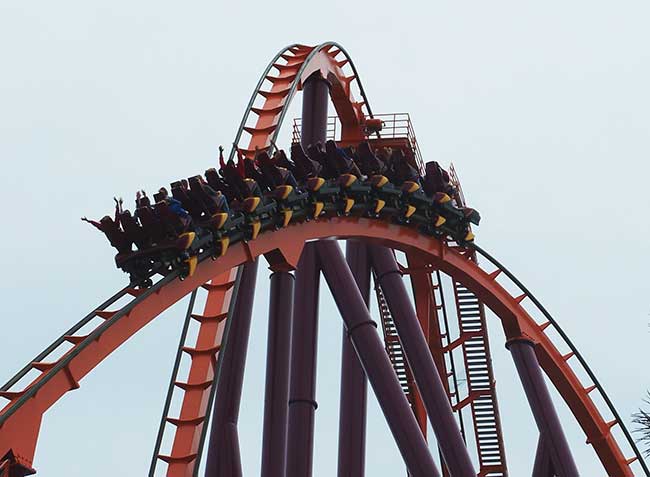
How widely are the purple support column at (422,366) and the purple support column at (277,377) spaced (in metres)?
1.80

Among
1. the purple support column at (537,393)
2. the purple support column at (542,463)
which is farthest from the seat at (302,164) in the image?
the purple support column at (542,463)

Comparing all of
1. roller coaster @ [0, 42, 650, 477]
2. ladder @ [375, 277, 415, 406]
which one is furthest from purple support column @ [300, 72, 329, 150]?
ladder @ [375, 277, 415, 406]

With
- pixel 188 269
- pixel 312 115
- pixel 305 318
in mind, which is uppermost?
pixel 312 115

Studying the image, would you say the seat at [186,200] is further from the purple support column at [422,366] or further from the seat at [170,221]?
the purple support column at [422,366]

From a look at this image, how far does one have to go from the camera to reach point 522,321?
1370 cm

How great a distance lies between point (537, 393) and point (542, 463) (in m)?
0.71

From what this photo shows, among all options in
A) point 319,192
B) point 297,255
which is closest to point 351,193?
point 319,192

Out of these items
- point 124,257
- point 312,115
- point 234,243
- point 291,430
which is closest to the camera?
point 124,257

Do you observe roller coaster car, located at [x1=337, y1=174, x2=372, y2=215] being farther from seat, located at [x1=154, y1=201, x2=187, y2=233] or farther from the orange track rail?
seat, located at [x1=154, y1=201, x2=187, y2=233]

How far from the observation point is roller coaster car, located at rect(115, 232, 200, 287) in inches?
343

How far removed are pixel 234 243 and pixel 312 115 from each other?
5.09m

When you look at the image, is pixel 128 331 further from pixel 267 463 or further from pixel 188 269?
pixel 267 463

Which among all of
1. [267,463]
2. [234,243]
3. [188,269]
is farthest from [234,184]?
[267,463]

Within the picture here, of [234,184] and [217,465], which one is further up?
[234,184]
